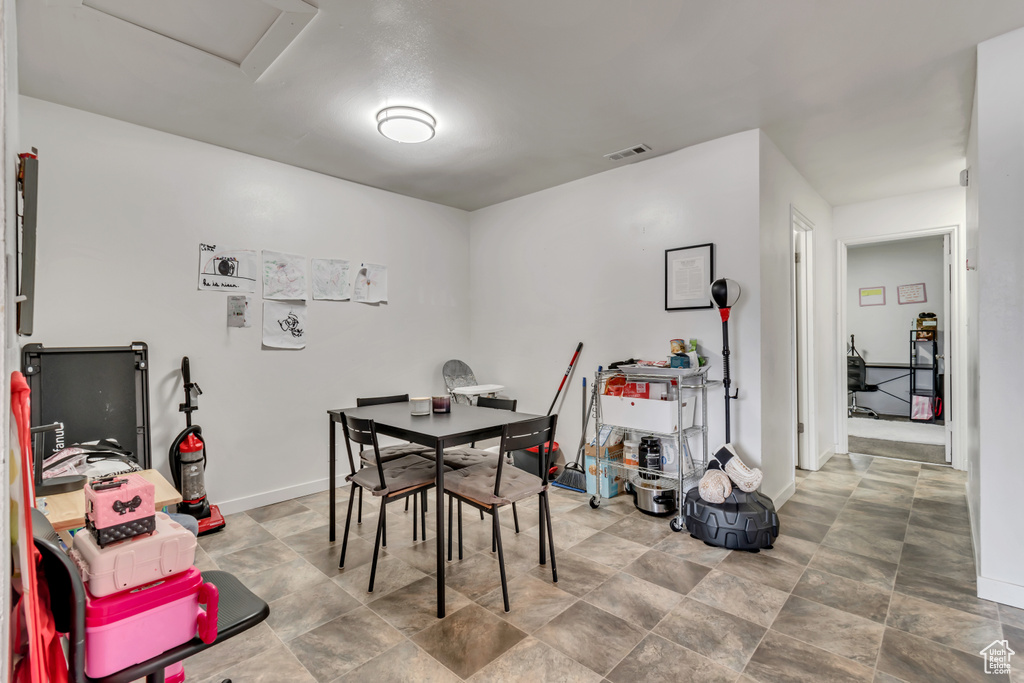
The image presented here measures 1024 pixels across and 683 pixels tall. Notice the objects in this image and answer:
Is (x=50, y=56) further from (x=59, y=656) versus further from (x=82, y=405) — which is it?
(x=59, y=656)

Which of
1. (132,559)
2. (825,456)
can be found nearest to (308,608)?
(132,559)

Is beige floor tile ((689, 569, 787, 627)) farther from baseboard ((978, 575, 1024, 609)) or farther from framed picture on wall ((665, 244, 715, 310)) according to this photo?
framed picture on wall ((665, 244, 715, 310))

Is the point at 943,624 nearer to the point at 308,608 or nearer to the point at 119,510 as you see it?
the point at 308,608

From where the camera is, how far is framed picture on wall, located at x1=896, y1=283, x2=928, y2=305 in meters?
7.19

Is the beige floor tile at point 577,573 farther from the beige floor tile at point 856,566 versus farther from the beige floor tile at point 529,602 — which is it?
the beige floor tile at point 856,566

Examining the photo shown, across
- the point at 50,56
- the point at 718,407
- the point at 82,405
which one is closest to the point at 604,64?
the point at 718,407

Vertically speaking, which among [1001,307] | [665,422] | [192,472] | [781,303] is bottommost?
[192,472]

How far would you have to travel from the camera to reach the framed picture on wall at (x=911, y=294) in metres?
7.19

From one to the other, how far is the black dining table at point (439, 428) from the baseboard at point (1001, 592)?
7.33 feet

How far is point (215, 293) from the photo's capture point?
3402 millimetres

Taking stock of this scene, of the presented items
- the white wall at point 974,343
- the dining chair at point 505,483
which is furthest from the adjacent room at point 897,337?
the dining chair at point 505,483

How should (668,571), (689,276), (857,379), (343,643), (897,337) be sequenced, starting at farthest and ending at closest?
(857,379) → (897,337) → (689,276) → (668,571) → (343,643)

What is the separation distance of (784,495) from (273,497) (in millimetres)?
3799

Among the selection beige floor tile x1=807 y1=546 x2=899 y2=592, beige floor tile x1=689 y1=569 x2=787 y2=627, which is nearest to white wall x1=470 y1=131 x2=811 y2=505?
beige floor tile x1=807 y1=546 x2=899 y2=592
